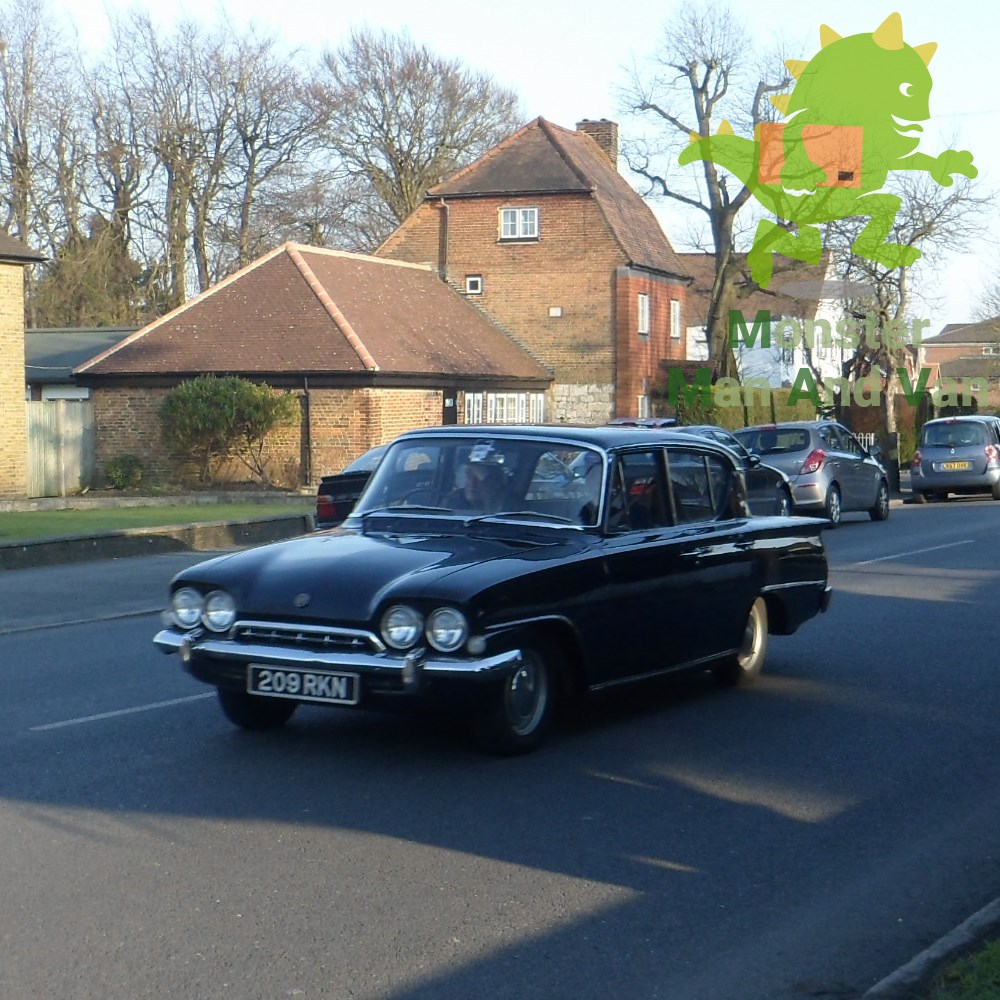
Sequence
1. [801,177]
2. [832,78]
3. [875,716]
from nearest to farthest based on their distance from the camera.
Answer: [875,716] → [832,78] → [801,177]

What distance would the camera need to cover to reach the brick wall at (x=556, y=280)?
45.7m

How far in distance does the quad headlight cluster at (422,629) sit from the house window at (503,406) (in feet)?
102

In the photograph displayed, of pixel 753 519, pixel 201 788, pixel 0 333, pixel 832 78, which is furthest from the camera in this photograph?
pixel 832 78

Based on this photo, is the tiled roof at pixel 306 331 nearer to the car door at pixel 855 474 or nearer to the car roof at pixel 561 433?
the car door at pixel 855 474

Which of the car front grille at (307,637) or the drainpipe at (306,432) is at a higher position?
the drainpipe at (306,432)

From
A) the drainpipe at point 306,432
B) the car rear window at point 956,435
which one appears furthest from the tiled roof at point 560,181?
the car rear window at point 956,435

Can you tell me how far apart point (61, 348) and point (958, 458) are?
2838 cm

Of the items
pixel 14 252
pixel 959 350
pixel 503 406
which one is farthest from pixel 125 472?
pixel 959 350

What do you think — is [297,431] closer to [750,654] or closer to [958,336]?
[750,654]

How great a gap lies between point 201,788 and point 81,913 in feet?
5.57

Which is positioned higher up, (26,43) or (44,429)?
(26,43)

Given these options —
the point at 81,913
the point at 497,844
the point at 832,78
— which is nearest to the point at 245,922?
the point at 81,913

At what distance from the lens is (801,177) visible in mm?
41125

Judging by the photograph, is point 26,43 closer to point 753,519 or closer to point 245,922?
point 753,519
